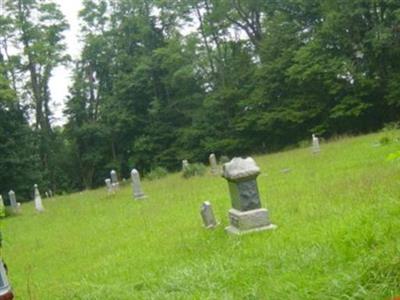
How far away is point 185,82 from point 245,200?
1163 inches

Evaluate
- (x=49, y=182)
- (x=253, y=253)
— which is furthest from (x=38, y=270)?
(x=49, y=182)

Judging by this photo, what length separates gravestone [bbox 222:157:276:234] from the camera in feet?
27.0

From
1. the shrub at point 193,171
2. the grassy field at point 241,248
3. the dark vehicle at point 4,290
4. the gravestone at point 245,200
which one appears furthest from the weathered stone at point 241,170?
the shrub at point 193,171

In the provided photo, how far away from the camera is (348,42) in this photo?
→ 29.4m

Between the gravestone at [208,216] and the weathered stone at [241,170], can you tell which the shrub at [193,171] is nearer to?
the gravestone at [208,216]

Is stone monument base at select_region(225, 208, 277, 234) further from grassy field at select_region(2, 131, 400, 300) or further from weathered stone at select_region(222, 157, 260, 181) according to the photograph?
weathered stone at select_region(222, 157, 260, 181)

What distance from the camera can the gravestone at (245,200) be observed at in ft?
27.0

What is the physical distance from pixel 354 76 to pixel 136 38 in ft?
55.6

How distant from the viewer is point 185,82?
37469 millimetres

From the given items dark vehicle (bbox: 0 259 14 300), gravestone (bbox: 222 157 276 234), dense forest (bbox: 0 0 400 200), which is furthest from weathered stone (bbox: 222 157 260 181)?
dense forest (bbox: 0 0 400 200)

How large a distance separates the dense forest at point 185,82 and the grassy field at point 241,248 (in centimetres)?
1486

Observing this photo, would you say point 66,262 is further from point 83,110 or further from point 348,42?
point 83,110

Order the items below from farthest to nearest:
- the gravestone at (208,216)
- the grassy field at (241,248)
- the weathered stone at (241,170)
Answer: the gravestone at (208,216)
the weathered stone at (241,170)
the grassy field at (241,248)

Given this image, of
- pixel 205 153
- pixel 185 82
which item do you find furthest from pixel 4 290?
pixel 185 82
